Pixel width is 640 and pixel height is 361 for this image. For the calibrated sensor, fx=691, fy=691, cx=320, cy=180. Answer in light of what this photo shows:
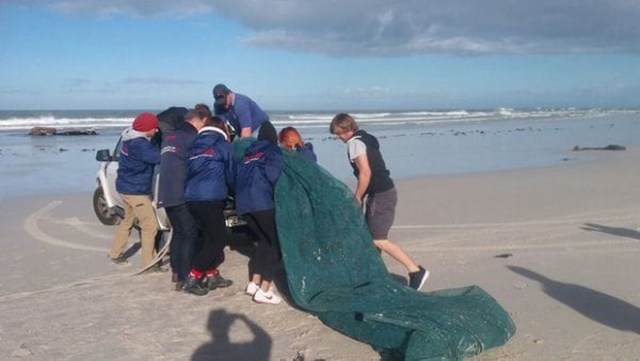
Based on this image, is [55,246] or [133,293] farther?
[55,246]

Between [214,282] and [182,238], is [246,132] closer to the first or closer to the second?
[182,238]

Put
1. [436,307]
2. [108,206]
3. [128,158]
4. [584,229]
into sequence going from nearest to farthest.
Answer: [436,307]
[128,158]
[584,229]
[108,206]

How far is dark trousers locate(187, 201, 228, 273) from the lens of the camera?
705 centimetres

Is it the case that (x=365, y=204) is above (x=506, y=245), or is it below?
above

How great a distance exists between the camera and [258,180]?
6.85m

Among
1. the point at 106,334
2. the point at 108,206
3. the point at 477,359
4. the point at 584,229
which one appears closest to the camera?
the point at 477,359

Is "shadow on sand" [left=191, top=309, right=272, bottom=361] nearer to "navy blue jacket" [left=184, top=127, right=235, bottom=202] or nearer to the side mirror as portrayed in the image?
"navy blue jacket" [left=184, top=127, right=235, bottom=202]

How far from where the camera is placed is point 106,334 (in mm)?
6023

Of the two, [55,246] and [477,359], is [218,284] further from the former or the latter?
[55,246]

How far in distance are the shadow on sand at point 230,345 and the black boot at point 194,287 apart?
759 mm

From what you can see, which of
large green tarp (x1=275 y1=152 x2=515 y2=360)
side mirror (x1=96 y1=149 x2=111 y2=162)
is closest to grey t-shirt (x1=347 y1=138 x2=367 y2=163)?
large green tarp (x1=275 y1=152 x2=515 y2=360)

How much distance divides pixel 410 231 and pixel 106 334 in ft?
17.8

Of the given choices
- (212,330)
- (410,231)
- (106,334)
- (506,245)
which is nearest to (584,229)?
(506,245)

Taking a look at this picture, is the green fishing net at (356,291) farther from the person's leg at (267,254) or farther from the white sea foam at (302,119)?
the white sea foam at (302,119)
